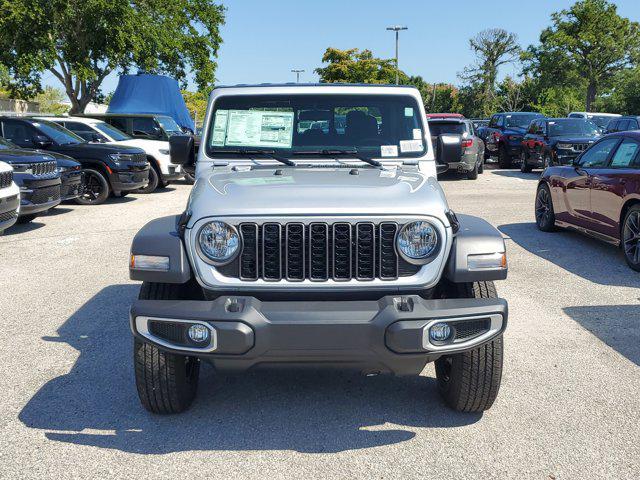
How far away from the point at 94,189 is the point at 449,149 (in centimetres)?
1057

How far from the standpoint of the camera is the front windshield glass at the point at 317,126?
4898 millimetres

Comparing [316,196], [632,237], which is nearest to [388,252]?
Result: [316,196]

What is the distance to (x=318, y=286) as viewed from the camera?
361cm

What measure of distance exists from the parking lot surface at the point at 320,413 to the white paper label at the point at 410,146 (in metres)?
1.48

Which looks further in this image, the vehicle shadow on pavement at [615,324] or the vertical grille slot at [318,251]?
the vehicle shadow on pavement at [615,324]

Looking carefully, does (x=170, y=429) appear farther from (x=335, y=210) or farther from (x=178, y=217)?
(x=335, y=210)

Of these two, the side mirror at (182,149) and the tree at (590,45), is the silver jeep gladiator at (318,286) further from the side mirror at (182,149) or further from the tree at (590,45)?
the tree at (590,45)

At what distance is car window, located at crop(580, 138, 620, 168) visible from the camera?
902 cm

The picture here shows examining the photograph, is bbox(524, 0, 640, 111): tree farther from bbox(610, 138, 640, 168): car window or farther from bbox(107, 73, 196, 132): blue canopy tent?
bbox(610, 138, 640, 168): car window

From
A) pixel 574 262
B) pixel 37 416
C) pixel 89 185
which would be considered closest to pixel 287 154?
pixel 37 416

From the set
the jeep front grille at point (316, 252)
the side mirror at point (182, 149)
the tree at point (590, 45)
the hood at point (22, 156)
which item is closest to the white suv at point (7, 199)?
the hood at point (22, 156)

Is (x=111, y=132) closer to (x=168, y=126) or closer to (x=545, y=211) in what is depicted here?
(x=168, y=126)

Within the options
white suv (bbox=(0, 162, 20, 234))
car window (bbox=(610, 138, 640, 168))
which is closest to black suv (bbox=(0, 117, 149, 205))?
white suv (bbox=(0, 162, 20, 234))

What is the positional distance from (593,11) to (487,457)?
48153 millimetres
